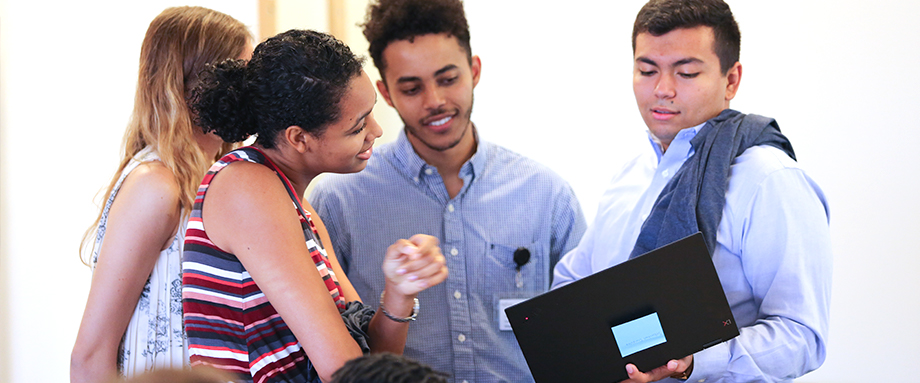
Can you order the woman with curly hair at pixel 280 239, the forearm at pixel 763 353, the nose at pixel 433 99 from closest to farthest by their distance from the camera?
the woman with curly hair at pixel 280 239, the forearm at pixel 763 353, the nose at pixel 433 99

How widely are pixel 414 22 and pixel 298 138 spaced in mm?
804

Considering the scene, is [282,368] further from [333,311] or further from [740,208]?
[740,208]

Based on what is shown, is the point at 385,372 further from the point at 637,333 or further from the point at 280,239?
the point at 637,333

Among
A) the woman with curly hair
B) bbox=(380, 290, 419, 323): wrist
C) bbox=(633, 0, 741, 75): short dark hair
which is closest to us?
the woman with curly hair

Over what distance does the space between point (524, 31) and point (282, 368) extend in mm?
2318

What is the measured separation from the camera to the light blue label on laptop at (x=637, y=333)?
1.17 m

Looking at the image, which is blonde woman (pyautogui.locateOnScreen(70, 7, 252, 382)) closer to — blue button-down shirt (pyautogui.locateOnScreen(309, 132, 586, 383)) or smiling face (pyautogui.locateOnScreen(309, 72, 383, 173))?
smiling face (pyautogui.locateOnScreen(309, 72, 383, 173))

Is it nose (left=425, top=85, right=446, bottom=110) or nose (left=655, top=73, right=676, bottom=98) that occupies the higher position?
nose (left=655, top=73, right=676, bottom=98)

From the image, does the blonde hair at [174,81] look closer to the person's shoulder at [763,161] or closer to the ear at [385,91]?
the ear at [385,91]

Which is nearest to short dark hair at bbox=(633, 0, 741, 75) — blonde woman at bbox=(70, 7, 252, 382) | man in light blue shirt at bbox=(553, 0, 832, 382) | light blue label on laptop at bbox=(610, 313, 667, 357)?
man in light blue shirt at bbox=(553, 0, 832, 382)

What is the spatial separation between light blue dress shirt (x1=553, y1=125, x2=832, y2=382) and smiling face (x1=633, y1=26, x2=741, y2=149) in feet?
0.57

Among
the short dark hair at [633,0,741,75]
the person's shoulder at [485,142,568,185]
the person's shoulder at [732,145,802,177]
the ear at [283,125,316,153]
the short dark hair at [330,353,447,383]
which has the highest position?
the short dark hair at [633,0,741,75]

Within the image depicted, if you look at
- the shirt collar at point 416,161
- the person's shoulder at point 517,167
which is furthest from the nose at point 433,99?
the person's shoulder at point 517,167

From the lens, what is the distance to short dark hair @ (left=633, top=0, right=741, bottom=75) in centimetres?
146
